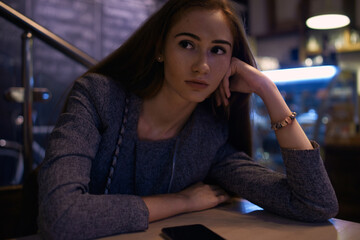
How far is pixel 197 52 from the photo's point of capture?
1.02 metres

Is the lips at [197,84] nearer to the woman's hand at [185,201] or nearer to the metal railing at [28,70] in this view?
the woman's hand at [185,201]

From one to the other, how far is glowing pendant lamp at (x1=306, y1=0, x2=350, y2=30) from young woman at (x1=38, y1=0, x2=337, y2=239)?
9.82 ft

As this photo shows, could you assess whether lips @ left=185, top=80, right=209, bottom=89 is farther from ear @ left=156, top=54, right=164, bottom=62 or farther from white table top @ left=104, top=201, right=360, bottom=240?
white table top @ left=104, top=201, right=360, bottom=240

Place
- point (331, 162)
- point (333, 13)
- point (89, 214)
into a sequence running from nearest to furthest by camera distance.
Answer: point (89, 214) → point (331, 162) → point (333, 13)

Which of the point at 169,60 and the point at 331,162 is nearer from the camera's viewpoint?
the point at 169,60

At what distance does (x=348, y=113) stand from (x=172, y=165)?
2397mm

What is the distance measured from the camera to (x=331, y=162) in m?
2.77

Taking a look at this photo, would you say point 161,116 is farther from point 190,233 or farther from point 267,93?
point 190,233

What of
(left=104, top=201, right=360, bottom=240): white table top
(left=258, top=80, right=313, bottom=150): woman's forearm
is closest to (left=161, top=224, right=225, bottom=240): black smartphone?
(left=104, top=201, right=360, bottom=240): white table top

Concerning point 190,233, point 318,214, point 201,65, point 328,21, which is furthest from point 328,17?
point 190,233

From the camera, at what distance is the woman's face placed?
39.9 inches

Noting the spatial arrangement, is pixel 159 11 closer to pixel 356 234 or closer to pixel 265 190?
pixel 265 190

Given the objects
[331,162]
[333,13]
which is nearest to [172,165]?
[331,162]

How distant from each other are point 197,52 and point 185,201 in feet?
1.55
